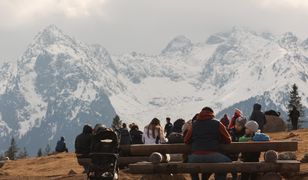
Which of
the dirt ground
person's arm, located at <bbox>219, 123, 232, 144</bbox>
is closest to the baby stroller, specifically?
person's arm, located at <bbox>219, 123, 232, 144</bbox>

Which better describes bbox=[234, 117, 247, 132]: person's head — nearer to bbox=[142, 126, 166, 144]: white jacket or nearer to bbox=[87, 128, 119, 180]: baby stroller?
bbox=[87, 128, 119, 180]: baby stroller

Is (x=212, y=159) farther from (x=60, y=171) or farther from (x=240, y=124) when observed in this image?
(x=60, y=171)

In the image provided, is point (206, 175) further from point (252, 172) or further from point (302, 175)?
A: point (302, 175)

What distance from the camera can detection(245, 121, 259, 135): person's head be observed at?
18.7m

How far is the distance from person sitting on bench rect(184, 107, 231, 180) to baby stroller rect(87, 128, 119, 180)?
1822mm

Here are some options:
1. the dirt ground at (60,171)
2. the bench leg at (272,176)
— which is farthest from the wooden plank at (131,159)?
the bench leg at (272,176)

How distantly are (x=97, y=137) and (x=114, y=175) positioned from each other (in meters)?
1.09

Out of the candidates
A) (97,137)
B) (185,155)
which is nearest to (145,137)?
(185,155)

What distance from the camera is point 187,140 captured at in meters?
17.3

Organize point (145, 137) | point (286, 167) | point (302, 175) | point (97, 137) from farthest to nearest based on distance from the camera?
1. point (145, 137)
2. point (302, 175)
3. point (97, 137)
4. point (286, 167)

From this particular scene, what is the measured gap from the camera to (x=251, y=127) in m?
18.7

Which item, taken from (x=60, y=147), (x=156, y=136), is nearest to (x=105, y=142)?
(x=156, y=136)

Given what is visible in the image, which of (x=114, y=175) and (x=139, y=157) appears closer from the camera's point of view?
(x=114, y=175)

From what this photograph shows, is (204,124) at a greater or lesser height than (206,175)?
greater
